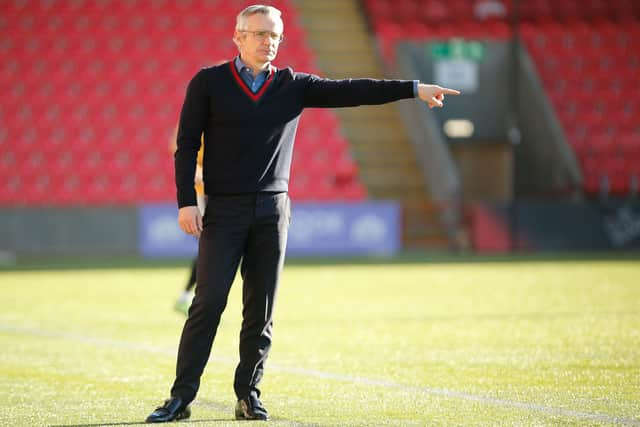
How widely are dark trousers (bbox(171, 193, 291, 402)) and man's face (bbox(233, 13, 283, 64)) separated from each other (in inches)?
26.6

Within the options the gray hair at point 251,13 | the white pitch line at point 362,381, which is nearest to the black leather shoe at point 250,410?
the white pitch line at point 362,381

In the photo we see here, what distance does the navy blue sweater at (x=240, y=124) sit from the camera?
5824 millimetres

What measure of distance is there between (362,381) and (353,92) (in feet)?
6.89

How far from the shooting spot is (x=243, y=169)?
19.2 ft

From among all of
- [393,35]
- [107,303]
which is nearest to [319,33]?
[393,35]

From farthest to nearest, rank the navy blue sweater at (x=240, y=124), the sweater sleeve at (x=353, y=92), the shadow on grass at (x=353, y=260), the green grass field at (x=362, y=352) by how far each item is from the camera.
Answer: the shadow on grass at (x=353, y=260), the green grass field at (x=362, y=352), the sweater sleeve at (x=353, y=92), the navy blue sweater at (x=240, y=124)

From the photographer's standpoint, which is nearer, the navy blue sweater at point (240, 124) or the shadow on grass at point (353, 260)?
the navy blue sweater at point (240, 124)

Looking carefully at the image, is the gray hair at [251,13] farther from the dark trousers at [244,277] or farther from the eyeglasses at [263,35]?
the dark trousers at [244,277]

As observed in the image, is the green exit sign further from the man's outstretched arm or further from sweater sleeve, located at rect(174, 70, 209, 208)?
sweater sleeve, located at rect(174, 70, 209, 208)

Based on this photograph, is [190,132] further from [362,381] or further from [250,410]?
[362,381]

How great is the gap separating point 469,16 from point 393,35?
2.23 metres

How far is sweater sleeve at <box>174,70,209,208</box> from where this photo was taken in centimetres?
581

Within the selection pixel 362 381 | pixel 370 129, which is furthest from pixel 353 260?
pixel 362 381

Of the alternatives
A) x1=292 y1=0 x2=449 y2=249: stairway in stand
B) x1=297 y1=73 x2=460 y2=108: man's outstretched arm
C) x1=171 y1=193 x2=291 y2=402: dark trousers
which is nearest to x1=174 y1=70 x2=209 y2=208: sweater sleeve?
x1=171 y1=193 x2=291 y2=402: dark trousers
